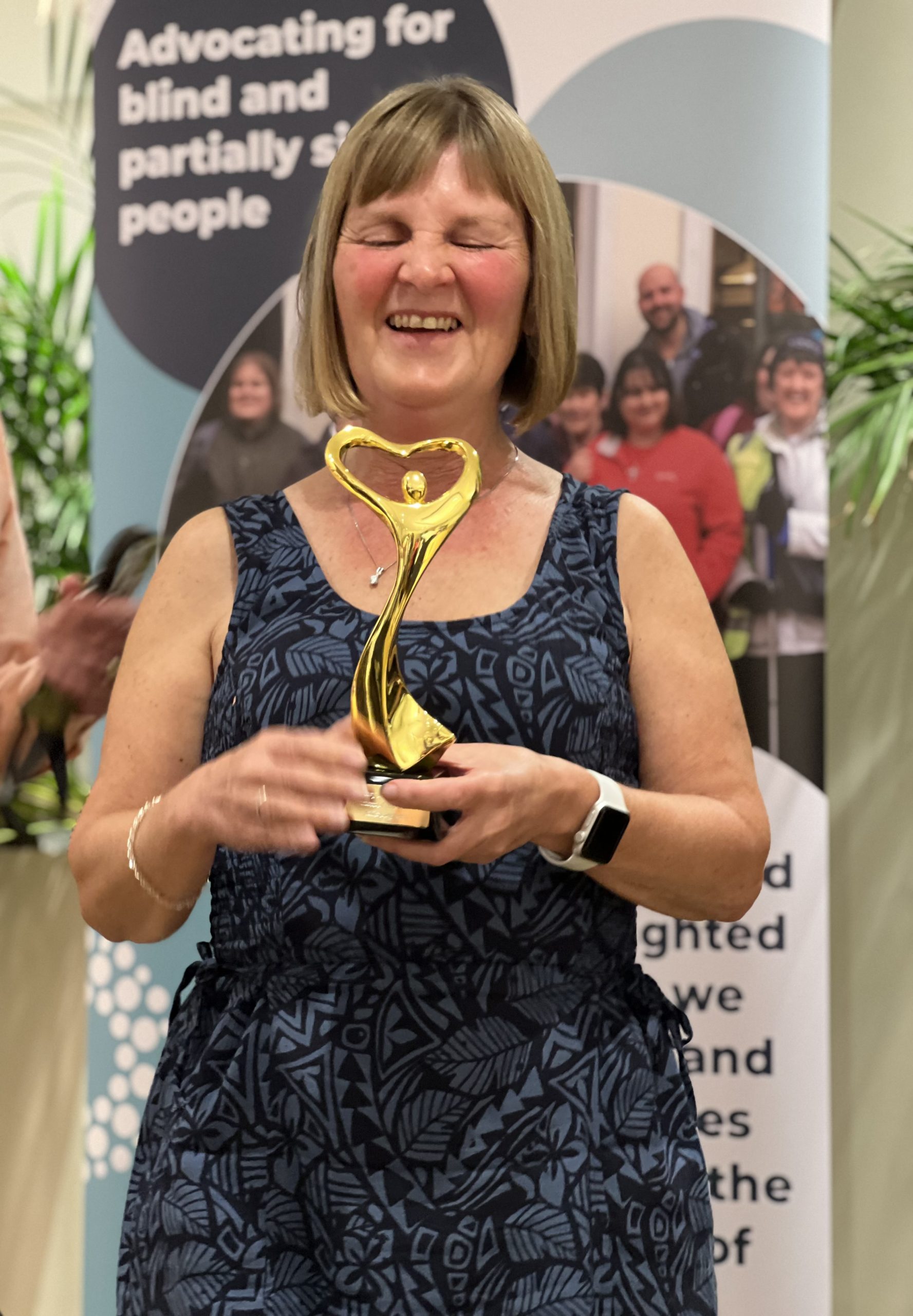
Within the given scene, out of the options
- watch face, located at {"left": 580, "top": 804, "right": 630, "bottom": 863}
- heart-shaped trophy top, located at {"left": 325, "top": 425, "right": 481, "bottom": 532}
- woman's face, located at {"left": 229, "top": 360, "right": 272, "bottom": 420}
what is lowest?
watch face, located at {"left": 580, "top": 804, "right": 630, "bottom": 863}

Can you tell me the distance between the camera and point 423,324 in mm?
1357

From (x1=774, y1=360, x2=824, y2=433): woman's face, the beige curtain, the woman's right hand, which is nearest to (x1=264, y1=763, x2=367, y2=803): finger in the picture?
the woman's right hand

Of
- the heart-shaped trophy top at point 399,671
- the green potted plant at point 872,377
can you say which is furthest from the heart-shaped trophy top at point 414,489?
the green potted plant at point 872,377

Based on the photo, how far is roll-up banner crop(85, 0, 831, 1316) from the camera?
7.65 ft

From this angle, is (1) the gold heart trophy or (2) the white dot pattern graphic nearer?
(1) the gold heart trophy

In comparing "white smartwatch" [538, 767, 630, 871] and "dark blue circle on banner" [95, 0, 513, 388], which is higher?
"dark blue circle on banner" [95, 0, 513, 388]

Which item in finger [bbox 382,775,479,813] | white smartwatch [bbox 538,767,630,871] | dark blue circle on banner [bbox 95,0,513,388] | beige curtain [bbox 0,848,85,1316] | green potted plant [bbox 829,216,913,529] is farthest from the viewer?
beige curtain [bbox 0,848,85,1316]

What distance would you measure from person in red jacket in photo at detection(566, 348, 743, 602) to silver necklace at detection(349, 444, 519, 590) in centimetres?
88

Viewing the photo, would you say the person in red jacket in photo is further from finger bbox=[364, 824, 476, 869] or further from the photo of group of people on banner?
finger bbox=[364, 824, 476, 869]

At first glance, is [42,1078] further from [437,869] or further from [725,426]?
[437,869]

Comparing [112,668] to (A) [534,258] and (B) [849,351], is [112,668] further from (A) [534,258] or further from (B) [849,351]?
(B) [849,351]

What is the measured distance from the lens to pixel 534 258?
1.40 meters

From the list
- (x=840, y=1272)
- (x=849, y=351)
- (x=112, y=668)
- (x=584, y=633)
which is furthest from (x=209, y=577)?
(x=840, y=1272)

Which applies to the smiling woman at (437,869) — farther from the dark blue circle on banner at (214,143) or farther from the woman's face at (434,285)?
A: the dark blue circle on banner at (214,143)
